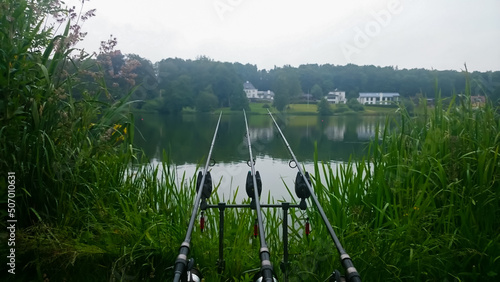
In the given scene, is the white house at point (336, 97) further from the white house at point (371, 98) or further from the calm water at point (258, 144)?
the calm water at point (258, 144)

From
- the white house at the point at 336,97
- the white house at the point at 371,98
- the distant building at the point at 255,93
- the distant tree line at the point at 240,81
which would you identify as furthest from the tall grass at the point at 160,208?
the white house at the point at 336,97

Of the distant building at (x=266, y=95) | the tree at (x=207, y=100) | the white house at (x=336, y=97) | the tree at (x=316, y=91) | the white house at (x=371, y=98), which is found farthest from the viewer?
the white house at (x=336, y=97)

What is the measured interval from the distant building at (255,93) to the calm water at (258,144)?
0.92ft

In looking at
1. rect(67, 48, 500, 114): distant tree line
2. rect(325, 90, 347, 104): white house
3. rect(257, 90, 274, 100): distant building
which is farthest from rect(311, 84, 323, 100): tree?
rect(257, 90, 274, 100): distant building

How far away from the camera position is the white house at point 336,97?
16.1ft

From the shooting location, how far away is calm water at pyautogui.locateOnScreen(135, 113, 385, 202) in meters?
3.72

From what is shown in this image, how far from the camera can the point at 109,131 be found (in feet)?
8.71

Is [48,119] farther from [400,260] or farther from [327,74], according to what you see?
[327,74]

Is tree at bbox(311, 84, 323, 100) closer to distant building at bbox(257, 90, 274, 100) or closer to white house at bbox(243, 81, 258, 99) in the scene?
distant building at bbox(257, 90, 274, 100)

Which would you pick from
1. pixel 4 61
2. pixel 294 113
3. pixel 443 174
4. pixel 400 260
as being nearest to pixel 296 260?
pixel 400 260

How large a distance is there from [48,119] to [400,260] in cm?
198

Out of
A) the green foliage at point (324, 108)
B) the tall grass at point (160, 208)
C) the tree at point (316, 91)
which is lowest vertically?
the tall grass at point (160, 208)

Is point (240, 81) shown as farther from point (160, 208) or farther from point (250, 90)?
point (160, 208)

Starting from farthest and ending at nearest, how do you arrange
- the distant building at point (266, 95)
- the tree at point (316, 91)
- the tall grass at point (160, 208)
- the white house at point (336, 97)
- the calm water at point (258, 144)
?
1. the white house at point (336, 97)
2. the tree at point (316, 91)
3. the distant building at point (266, 95)
4. the calm water at point (258, 144)
5. the tall grass at point (160, 208)
